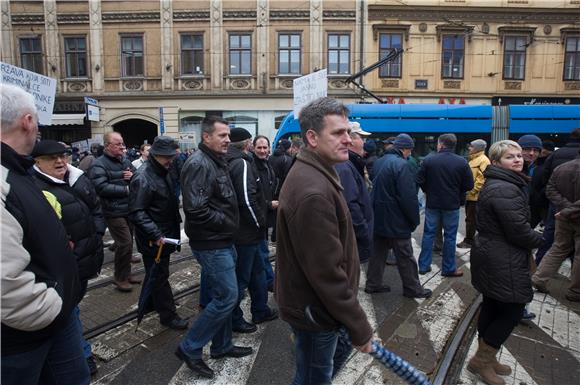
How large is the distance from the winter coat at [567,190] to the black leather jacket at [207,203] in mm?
3879

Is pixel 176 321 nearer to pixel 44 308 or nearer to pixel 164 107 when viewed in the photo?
pixel 44 308

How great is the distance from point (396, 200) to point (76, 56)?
74.0 feet

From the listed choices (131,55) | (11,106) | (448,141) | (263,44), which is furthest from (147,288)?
(131,55)

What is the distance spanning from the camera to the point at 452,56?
70.3 feet

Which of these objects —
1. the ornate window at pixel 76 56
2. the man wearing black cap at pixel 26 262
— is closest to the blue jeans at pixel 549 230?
the man wearing black cap at pixel 26 262

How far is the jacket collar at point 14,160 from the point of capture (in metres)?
1.68

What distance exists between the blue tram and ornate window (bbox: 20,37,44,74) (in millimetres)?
16299

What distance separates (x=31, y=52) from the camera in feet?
71.7

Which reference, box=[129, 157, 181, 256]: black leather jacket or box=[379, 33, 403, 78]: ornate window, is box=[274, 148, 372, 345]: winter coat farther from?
box=[379, 33, 403, 78]: ornate window

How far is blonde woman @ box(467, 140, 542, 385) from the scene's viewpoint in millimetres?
3047

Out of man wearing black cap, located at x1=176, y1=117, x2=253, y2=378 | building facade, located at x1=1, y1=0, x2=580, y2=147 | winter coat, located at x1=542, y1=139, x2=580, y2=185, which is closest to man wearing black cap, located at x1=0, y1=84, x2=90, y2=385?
man wearing black cap, located at x1=176, y1=117, x2=253, y2=378

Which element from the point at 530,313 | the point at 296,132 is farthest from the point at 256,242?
the point at 296,132

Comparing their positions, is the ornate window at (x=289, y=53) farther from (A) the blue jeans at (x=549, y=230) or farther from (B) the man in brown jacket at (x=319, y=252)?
(B) the man in brown jacket at (x=319, y=252)

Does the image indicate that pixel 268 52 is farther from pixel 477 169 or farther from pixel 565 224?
pixel 565 224
